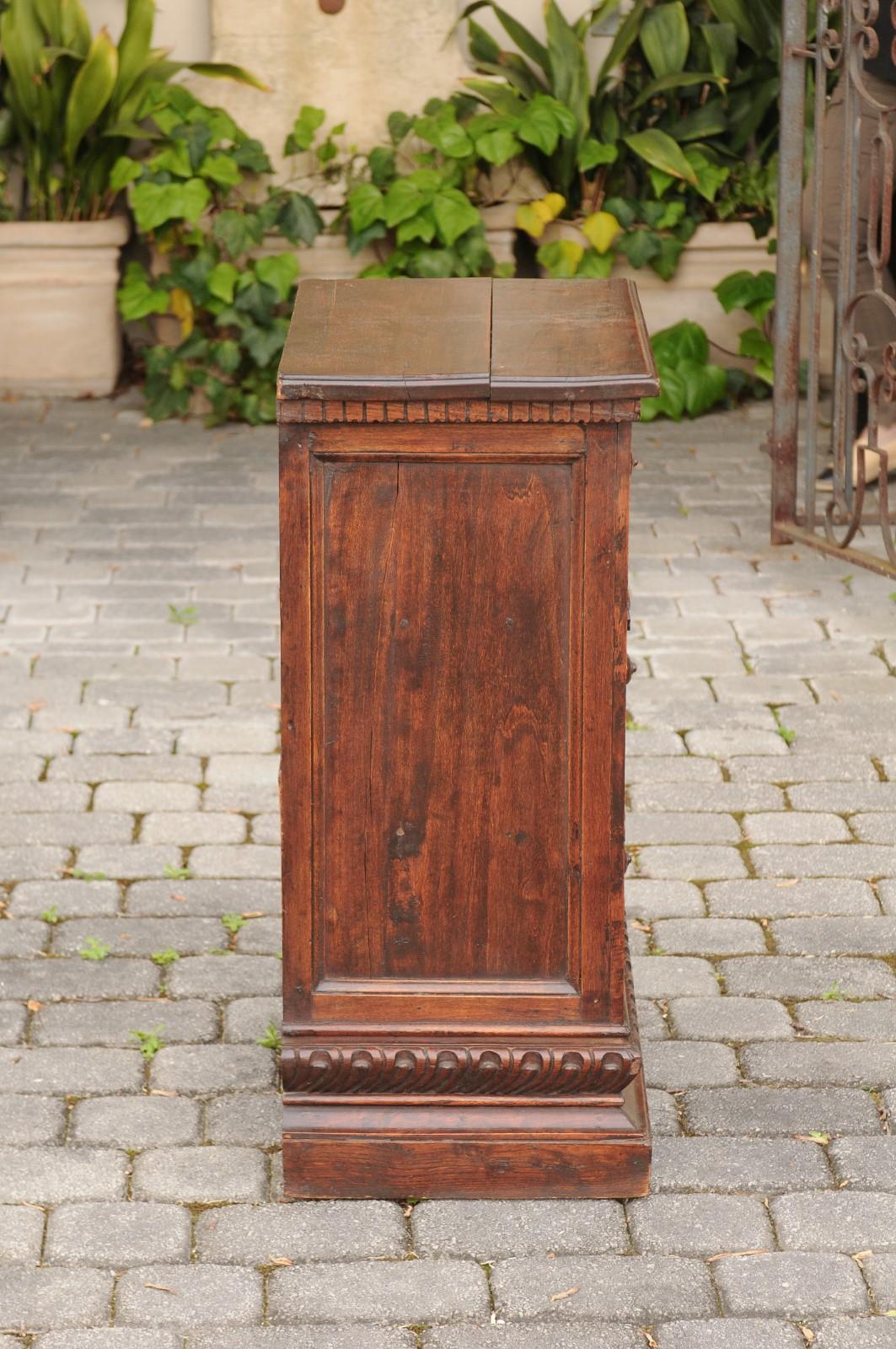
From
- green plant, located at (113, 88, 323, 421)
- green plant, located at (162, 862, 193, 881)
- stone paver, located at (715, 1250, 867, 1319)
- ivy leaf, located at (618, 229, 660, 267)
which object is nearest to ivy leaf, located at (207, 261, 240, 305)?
green plant, located at (113, 88, 323, 421)

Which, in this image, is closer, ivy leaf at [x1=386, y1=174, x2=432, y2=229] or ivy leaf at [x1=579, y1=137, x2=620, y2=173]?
ivy leaf at [x1=386, y1=174, x2=432, y2=229]

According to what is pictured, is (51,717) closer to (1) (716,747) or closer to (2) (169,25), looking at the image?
(1) (716,747)

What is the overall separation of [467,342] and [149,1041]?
4.44ft

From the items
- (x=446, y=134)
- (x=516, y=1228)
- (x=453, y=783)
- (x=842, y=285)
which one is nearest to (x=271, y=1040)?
(x=516, y=1228)

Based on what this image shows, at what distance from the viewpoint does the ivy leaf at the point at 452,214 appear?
680cm

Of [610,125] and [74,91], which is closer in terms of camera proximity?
[74,91]

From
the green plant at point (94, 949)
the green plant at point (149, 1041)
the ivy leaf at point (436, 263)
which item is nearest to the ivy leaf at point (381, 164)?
the ivy leaf at point (436, 263)

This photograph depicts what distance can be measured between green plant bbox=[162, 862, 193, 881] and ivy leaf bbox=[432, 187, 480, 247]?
3626 millimetres

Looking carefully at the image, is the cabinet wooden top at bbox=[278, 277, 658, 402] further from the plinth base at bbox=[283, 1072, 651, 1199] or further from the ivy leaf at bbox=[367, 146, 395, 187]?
the ivy leaf at bbox=[367, 146, 395, 187]

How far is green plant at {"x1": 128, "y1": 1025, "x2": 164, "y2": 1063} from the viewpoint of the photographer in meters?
3.17

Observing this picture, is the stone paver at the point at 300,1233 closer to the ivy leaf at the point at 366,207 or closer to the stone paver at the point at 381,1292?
the stone paver at the point at 381,1292

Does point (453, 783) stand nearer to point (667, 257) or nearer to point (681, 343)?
point (681, 343)

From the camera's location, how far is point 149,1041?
3.20m

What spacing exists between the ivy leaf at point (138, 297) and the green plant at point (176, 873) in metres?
3.66
